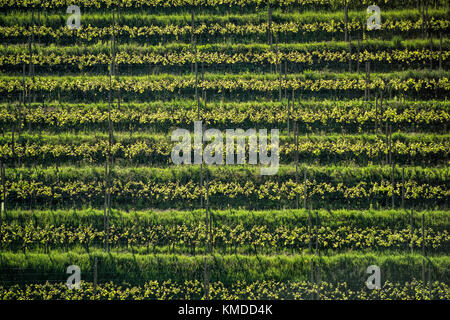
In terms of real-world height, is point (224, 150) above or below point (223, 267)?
above

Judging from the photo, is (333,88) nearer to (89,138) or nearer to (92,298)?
(89,138)

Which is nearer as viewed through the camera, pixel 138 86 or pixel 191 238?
pixel 191 238

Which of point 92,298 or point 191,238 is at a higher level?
point 191,238

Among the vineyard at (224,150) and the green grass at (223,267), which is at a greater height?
the vineyard at (224,150)

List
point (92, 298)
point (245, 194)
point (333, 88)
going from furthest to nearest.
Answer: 1. point (333, 88)
2. point (245, 194)
3. point (92, 298)

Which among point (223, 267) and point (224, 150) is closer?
point (223, 267)

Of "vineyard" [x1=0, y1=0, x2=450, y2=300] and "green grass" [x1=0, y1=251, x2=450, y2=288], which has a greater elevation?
"vineyard" [x1=0, y1=0, x2=450, y2=300]

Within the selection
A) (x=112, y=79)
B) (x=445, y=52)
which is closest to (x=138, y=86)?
(x=112, y=79)

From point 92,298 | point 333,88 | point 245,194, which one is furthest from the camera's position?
point 333,88
